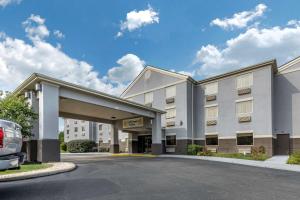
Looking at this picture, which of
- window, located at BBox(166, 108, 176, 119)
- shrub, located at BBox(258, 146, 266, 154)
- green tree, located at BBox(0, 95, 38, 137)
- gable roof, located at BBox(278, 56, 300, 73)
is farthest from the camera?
window, located at BBox(166, 108, 176, 119)

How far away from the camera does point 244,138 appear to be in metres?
25.1

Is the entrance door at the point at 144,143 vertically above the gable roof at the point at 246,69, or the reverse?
the gable roof at the point at 246,69

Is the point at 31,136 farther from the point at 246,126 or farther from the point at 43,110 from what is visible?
the point at 246,126

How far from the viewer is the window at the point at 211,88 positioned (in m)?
28.2

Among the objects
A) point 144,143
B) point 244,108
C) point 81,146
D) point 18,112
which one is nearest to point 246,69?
point 244,108

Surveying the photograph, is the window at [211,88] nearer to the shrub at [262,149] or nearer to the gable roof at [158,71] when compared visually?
the gable roof at [158,71]

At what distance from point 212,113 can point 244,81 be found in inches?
187

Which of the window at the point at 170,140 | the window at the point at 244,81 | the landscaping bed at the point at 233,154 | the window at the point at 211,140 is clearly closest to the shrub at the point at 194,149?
the landscaping bed at the point at 233,154

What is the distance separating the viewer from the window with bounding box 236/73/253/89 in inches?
998

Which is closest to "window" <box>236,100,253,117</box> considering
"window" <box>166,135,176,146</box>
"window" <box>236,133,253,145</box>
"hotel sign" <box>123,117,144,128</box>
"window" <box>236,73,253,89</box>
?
"window" <box>236,73,253,89</box>

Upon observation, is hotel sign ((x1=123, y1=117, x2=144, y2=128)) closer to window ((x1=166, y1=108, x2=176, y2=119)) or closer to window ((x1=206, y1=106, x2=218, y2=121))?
window ((x1=166, y1=108, x2=176, y2=119))

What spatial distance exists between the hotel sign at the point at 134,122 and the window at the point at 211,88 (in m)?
7.84

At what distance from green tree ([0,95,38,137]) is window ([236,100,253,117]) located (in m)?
18.6

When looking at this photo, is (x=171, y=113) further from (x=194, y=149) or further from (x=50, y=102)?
(x=50, y=102)
